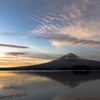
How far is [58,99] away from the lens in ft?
24.4

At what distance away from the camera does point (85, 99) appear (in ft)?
24.1

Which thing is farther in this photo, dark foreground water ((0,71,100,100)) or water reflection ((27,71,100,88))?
water reflection ((27,71,100,88))

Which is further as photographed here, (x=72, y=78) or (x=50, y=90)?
(x=72, y=78)

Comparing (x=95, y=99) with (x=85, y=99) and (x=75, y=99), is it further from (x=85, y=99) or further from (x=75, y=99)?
(x=75, y=99)

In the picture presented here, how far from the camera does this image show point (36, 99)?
7430 mm

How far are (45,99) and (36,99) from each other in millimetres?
557

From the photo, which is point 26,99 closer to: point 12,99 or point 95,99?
point 12,99

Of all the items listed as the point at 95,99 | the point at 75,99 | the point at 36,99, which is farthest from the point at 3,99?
the point at 95,99

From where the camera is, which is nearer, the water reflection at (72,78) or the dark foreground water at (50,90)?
the dark foreground water at (50,90)

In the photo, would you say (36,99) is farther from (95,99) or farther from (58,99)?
(95,99)

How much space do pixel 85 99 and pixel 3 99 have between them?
16.2 ft

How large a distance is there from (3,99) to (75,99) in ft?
14.3

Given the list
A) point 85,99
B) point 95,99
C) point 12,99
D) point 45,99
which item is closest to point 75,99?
point 85,99

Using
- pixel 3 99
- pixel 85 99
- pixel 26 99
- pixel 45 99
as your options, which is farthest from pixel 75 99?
pixel 3 99
